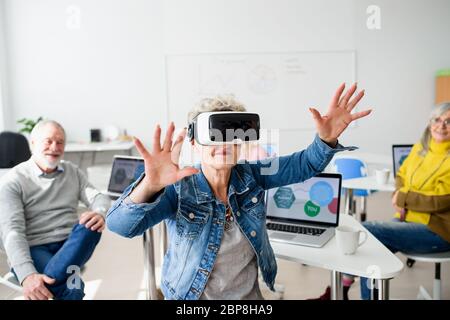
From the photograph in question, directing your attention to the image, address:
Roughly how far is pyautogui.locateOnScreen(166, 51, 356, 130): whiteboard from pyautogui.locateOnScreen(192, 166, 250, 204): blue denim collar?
11.0 feet

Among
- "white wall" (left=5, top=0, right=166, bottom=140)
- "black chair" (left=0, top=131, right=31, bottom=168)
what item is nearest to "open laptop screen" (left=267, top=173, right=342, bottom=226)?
"black chair" (left=0, top=131, right=31, bottom=168)

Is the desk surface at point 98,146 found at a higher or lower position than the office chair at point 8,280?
higher

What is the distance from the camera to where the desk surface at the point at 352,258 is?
3.70 feet

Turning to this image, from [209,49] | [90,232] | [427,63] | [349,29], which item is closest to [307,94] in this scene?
[349,29]

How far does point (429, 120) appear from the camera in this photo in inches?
70.9

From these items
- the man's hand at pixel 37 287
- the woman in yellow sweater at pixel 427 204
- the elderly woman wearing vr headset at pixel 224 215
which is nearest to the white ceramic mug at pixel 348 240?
the elderly woman wearing vr headset at pixel 224 215

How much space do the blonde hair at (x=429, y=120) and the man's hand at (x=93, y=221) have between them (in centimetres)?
148

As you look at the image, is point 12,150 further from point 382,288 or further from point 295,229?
point 382,288

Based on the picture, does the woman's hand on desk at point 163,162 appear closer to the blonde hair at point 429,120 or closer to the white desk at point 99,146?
the blonde hair at point 429,120

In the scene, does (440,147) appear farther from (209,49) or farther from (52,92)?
(52,92)

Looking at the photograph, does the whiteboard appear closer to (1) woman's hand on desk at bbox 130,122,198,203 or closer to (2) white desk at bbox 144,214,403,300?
(2) white desk at bbox 144,214,403,300

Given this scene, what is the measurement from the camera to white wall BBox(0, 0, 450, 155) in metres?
4.32

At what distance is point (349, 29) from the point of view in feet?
14.3

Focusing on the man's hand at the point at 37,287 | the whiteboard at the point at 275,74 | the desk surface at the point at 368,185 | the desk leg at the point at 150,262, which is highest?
the whiteboard at the point at 275,74
